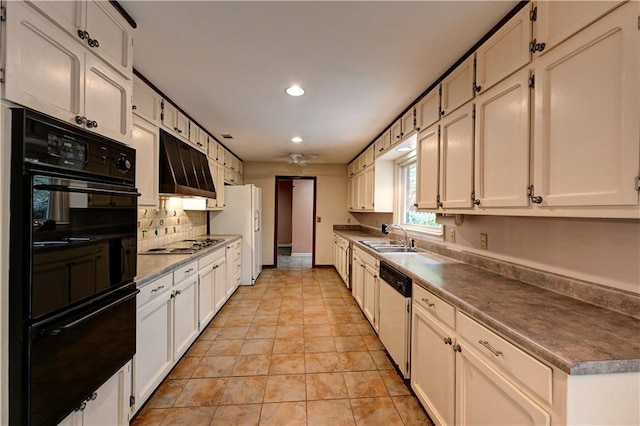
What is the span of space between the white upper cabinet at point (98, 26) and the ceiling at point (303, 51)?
0.38ft

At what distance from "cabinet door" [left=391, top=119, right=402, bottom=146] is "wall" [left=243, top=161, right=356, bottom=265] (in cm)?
304

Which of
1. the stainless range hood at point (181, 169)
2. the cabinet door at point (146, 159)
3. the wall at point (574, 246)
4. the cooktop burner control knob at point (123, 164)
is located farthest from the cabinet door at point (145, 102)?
the wall at point (574, 246)

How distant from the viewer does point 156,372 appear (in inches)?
77.4

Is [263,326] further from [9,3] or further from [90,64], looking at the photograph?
[9,3]

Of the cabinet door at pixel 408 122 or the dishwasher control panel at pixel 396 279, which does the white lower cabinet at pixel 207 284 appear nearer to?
the dishwasher control panel at pixel 396 279

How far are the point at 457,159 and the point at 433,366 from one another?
1331 mm

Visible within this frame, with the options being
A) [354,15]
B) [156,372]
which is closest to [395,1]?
[354,15]

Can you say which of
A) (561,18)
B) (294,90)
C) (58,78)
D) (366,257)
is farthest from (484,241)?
(58,78)

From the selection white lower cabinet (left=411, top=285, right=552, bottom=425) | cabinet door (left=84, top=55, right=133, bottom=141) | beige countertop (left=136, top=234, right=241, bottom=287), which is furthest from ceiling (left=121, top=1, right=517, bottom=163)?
white lower cabinet (left=411, top=285, right=552, bottom=425)

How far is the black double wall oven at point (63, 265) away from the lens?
96cm

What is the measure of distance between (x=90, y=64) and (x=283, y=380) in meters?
2.31

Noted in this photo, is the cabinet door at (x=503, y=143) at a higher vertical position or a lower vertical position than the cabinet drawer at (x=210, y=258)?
higher

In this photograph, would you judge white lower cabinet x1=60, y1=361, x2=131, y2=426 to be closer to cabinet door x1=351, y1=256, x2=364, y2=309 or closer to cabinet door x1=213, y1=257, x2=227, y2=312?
A: cabinet door x1=213, y1=257, x2=227, y2=312

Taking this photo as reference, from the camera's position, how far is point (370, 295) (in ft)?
10.2
